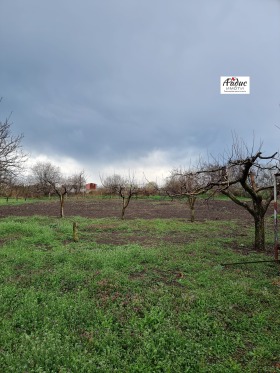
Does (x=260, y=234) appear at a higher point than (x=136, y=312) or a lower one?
higher

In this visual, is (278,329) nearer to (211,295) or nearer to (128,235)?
(211,295)

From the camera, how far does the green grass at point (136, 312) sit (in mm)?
3414

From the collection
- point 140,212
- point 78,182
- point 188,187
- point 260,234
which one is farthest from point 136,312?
point 78,182

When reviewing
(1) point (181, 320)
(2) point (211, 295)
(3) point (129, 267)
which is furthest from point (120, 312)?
(3) point (129, 267)

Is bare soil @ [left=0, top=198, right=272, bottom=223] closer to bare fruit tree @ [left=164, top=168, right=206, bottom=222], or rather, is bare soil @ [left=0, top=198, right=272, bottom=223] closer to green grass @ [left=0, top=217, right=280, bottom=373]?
bare fruit tree @ [left=164, top=168, right=206, bottom=222]

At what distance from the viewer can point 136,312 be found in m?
4.63

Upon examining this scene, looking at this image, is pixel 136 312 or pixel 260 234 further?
pixel 260 234

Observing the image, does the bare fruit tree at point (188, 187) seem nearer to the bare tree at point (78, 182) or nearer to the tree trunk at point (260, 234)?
the tree trunk at point (260, 234)

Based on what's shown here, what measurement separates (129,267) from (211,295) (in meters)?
2.61

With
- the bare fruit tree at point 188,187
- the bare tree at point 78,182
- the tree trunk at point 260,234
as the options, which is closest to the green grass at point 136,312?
the tree trunk at point 260,234

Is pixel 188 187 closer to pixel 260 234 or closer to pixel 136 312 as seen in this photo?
pixel 260 234

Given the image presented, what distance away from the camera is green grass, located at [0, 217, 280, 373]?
3.41 metres

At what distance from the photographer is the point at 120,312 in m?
4.62

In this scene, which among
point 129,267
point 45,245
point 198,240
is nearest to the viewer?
point 129,267
